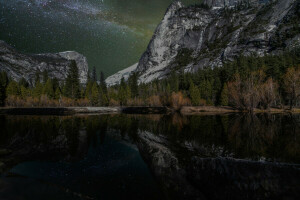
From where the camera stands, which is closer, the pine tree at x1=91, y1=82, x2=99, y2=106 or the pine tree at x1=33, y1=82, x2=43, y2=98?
the pine tree at x1=33, y1=82, x2=43, y2=98

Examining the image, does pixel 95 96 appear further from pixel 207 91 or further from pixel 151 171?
pixel 151 171

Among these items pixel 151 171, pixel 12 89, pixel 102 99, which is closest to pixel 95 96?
pixel 102 99

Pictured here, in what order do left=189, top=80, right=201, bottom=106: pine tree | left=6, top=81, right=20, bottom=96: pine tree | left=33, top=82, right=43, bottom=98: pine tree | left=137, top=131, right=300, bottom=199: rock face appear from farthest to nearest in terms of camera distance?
left=33, top=82, right=43, bottom=98: pine tree
left=6, top=81, right=20, bottom=96: pine tree
left=189, top=80, right=201, bottom=106: pine tree
left=137, top=131, right=300, bottom=199: rock face

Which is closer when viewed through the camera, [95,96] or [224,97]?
[224,97]

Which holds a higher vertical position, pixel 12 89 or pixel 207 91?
pixel 12 89

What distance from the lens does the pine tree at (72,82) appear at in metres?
80.6

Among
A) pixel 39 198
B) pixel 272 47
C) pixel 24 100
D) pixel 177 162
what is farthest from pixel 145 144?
pixel 272 47

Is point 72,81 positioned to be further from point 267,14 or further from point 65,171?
point 267,14

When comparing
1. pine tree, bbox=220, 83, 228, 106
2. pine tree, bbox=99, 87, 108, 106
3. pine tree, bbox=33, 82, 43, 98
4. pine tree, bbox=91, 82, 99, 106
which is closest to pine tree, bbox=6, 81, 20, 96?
pine tree, bbox=33, 82, 43, 98

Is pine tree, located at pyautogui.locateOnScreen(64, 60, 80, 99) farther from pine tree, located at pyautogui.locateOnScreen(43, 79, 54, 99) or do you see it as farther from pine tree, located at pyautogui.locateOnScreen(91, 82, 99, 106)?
pine tree, located at pyautogui.locateOnScreen(91, 82, 99, 106)

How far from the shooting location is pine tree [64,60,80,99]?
8059cm

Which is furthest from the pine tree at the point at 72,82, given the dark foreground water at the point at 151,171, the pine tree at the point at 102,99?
the dark foreground water at the point at 151,171

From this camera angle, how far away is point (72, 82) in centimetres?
8294

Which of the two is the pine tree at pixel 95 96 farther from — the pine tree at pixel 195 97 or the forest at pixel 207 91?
the pine tree at pixel 195 97
